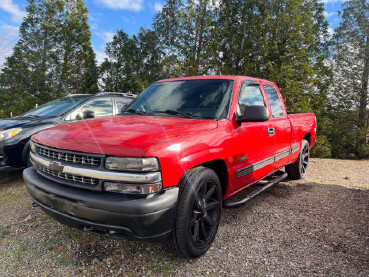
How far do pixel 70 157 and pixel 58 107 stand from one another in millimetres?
3864

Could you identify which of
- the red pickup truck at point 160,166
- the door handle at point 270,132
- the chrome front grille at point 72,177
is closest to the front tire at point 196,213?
the red pickup truck at point 160,166

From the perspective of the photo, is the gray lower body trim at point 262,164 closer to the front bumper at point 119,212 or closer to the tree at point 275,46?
the front bumper at point 119,212

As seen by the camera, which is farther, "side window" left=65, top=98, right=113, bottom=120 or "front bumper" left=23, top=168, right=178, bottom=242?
"side window" left=65, top=98, right=113, bottom=120

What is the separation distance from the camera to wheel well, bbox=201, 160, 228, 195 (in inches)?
106

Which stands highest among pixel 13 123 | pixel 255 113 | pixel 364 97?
pixel 364 97

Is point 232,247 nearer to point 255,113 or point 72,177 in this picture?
point 255,113

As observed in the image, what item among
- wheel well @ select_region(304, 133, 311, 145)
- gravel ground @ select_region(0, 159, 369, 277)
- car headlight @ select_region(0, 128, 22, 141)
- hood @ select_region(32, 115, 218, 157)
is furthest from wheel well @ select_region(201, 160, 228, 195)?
car headlight @ select_region(0, 128, 22, 141)

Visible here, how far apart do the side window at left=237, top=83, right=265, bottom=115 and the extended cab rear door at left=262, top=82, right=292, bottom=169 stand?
30 cm

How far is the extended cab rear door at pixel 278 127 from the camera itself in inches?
149

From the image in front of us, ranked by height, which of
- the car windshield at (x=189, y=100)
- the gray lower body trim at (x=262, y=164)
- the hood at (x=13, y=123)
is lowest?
the gray lower body trim at (x=262, y=164)

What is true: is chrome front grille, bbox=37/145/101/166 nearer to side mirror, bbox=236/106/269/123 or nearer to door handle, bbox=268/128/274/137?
side mirror, bbox=236/106/269/123

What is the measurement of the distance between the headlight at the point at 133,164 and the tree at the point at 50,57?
70.5 ft

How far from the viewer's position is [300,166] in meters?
5.18

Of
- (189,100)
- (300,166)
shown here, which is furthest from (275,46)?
(189,100)
